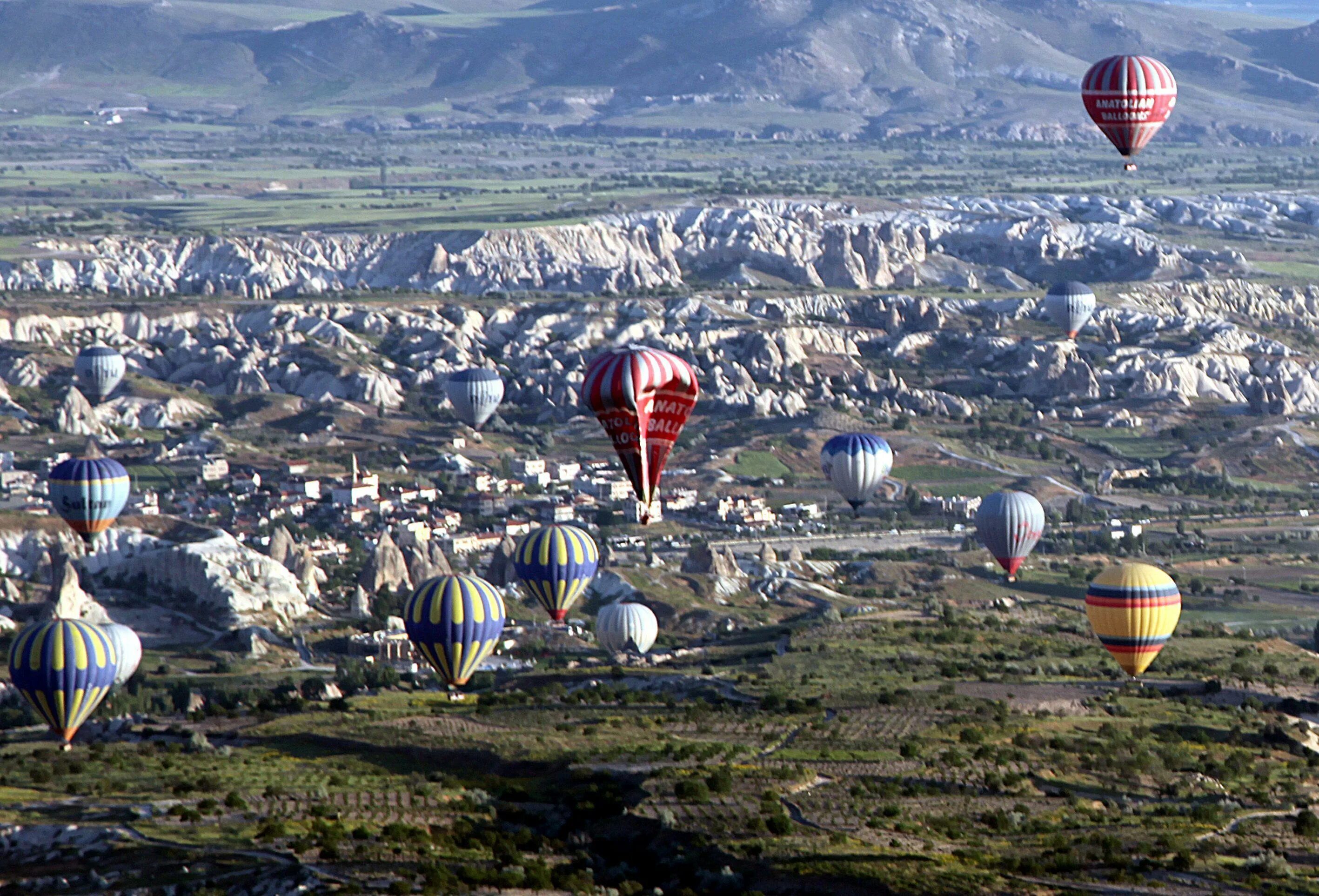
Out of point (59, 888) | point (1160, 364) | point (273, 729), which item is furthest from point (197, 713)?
point (1160, 364)

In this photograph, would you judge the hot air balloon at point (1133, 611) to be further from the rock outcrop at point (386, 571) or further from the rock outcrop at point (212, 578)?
the rock outcrop at point (386, 571)

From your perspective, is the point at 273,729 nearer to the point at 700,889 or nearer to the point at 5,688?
the point at 5,688

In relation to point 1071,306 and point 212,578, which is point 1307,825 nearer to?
point 212,578

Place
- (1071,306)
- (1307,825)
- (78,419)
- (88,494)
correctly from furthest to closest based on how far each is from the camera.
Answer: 1. (1071,306)
2. (78,419)
3. (88,494)
4. (1307,825)

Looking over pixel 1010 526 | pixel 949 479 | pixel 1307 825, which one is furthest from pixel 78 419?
pixel 1307 825

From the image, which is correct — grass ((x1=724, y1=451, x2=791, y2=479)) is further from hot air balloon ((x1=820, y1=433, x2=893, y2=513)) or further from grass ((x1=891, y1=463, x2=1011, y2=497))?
hot air balloon ((x1=820, y1=433, x2=893, y2=513))

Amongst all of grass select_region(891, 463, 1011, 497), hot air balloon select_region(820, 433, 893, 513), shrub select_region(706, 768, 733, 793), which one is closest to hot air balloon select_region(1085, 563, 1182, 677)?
shrub select_region(706, 768, 733, 793)

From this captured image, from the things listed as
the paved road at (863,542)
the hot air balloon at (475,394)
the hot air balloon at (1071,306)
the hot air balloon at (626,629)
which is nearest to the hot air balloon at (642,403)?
the hot air balloon at (626,629)
